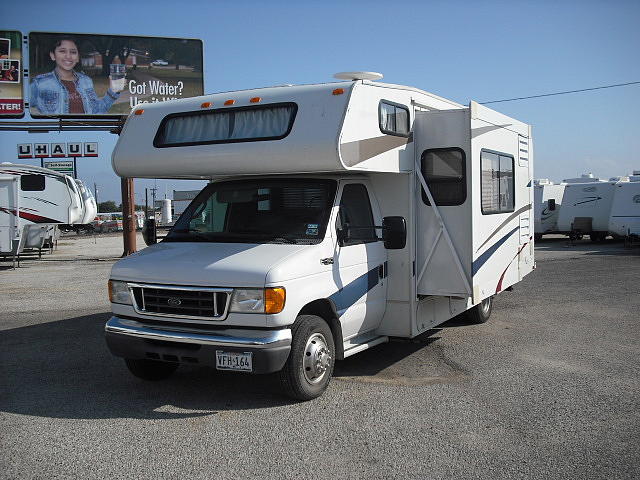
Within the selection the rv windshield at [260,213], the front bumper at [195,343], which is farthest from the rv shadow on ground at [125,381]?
the rv windshield at [260,213]

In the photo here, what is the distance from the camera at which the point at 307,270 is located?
5664mm

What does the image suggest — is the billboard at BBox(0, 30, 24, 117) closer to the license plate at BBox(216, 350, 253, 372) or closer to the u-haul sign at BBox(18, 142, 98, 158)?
the license plate at BBox(216, 350, 253, 372)

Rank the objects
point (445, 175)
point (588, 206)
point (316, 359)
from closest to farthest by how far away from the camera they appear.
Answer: point (316, 359), point (445, 175), point (588, 206)

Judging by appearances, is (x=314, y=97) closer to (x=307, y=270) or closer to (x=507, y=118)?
(x=307, y=270)

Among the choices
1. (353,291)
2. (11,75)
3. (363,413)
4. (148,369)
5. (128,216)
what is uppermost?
(11,75)

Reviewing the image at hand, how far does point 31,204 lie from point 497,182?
1682 centimetres

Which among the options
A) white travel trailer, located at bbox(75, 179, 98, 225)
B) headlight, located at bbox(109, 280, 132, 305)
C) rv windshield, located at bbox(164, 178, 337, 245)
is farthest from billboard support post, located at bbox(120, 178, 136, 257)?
headlight, located at bbox(109, 280, 132, 305)

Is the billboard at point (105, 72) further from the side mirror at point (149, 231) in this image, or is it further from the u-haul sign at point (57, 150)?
the u-haul sign at point (57, 150)

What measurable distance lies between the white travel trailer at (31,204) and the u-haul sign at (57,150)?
3150 centimetres

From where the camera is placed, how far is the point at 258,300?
211 inches

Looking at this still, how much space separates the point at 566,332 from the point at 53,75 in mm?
18050

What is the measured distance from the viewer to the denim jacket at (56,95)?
20672 mm

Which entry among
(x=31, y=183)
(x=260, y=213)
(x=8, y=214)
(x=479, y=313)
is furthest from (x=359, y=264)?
(x=31, y=183)

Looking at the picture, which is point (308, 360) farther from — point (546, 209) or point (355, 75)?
point (546, 209)
